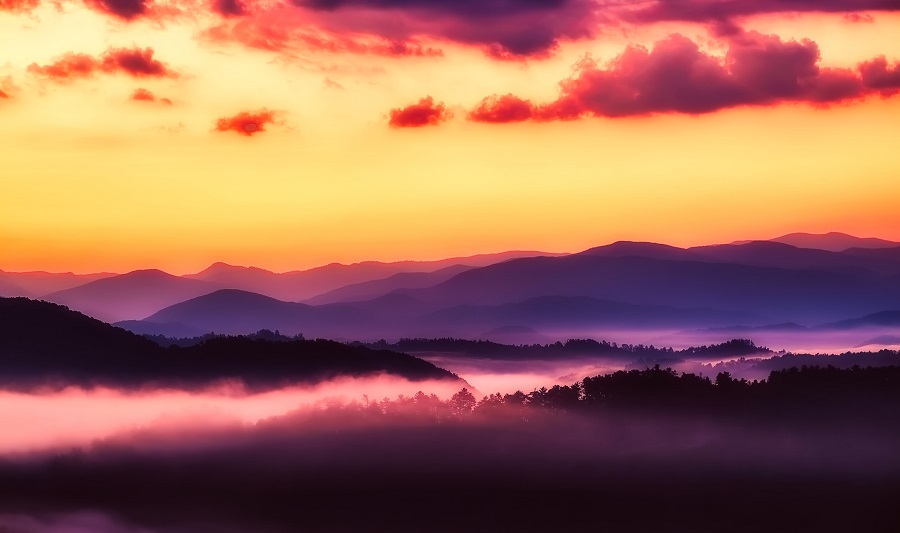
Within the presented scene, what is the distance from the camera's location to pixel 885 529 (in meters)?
198
